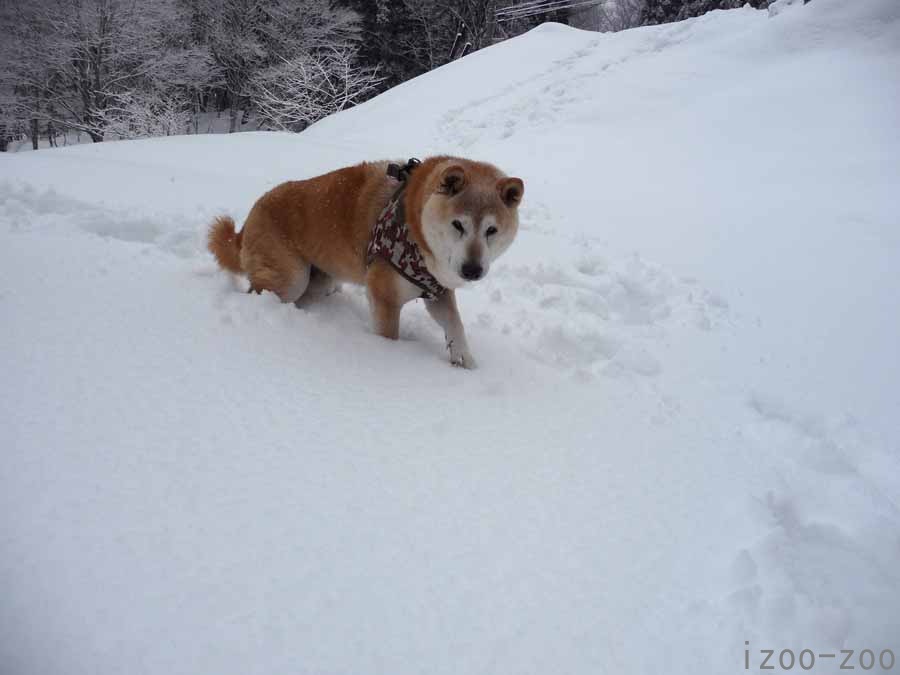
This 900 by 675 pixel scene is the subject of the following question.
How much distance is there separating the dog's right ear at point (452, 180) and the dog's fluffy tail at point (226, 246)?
4.56ft

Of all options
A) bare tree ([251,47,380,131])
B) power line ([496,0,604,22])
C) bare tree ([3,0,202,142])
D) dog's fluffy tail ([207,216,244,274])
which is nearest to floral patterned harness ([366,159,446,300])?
dog's fluffy tail ([207,216,244,274])

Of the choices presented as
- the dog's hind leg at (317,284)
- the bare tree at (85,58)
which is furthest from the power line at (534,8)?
the dog's hind leg at (317,284)

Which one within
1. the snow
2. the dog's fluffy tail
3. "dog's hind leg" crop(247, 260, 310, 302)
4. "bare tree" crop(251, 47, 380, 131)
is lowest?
the snow

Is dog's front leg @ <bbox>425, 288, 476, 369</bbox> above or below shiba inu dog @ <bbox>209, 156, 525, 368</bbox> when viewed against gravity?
below

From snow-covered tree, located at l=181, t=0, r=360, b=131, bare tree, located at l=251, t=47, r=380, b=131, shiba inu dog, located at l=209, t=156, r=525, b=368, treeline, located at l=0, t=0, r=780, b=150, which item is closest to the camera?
shiba inu dog, located at l=209, t=156, r=525, b=368

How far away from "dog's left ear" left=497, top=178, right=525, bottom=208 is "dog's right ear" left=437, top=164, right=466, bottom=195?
0.67ft

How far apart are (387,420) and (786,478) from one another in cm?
170

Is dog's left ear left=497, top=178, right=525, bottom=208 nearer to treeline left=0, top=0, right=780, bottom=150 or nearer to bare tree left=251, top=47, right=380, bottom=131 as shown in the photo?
bare tree left=251, top=47, right=380, bottom=131

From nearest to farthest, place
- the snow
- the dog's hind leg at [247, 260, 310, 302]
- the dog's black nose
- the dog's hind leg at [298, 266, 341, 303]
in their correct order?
the snow < the dog's black nose < the dog's hind leg at [247, 260, 310, 302] < the dog's hind leg at [298, 266, 341, 303]

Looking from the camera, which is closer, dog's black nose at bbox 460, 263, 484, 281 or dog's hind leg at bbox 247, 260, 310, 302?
dog's black nose at bbox 460, 263, 484, 281

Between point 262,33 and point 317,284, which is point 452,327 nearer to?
point 317,284

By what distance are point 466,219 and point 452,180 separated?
0.71 feet

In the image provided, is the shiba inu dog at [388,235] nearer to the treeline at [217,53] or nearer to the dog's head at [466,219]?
the dog's head at [466,219]

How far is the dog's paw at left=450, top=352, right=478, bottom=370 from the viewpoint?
271 centimetres
